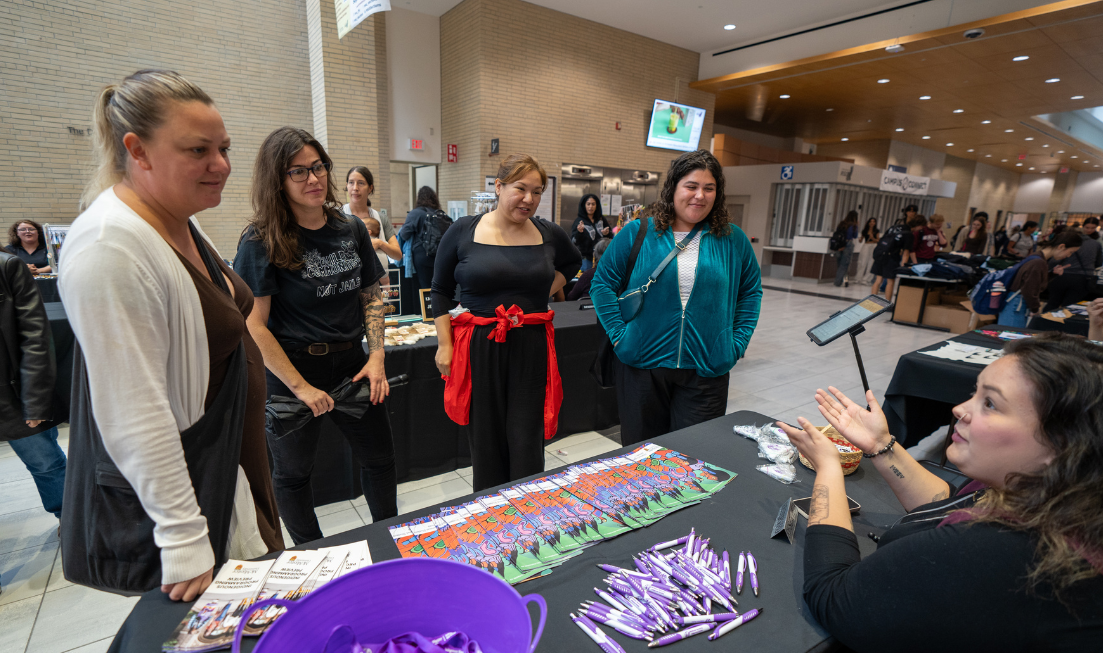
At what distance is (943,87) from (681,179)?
1171cm

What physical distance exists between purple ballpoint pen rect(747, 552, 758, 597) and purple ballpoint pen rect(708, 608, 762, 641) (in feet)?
0.17

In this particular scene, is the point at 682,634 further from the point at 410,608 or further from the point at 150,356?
the point at 150,356

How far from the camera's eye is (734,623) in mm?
881

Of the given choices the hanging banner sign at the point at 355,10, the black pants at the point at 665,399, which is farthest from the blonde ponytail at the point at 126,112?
the hanging banner sign at the point at 355,10

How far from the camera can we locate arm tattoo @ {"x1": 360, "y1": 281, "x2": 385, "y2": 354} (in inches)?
77.0

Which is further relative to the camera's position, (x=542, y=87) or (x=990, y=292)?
(x=542, y=87)

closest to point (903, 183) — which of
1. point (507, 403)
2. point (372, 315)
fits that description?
point (507, 403)

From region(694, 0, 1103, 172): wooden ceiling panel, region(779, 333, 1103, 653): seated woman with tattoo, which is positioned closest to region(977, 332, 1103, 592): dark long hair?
region(779, 333, 1103, 653): seated woman with tattoo

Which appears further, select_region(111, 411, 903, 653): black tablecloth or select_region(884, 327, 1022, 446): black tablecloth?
select_region(884, 327, 1022, 446): black tablecloth

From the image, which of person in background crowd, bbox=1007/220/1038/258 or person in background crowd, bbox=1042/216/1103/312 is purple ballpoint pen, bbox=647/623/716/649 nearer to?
person in background crowd, bbox=1042/216/1103/312

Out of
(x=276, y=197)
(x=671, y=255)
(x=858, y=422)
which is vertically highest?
(x=276, y=197)

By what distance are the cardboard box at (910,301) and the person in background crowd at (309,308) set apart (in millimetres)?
8528

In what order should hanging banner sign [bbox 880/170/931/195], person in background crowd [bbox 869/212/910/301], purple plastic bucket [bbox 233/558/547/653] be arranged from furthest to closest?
1. hanging banner sign [bbox 880/170/931/195]
2. person in background crowd [bbox 869/212/910/301]
3. purple plastic bucket [bbox 233/558/547/653]

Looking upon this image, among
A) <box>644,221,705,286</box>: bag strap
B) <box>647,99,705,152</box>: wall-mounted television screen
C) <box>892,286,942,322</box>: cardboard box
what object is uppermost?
<box>647,99,705,152</box>: wall-mounted television screen
